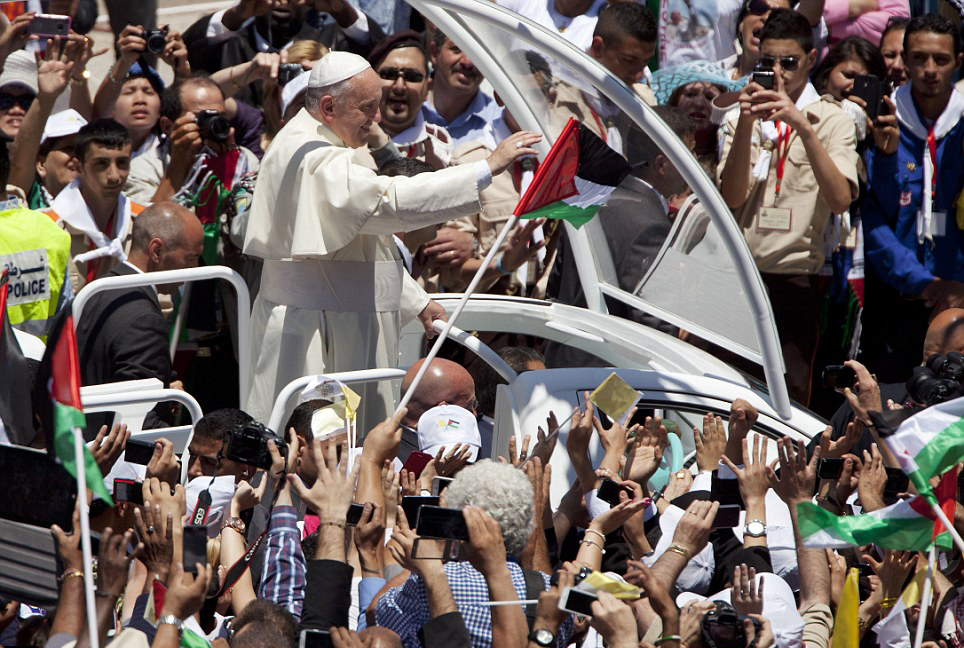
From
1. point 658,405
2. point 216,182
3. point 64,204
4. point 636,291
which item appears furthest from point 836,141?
point 64,204

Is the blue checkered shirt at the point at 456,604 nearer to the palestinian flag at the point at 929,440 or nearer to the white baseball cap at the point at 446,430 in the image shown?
the palestinian flag at the point at 929,440

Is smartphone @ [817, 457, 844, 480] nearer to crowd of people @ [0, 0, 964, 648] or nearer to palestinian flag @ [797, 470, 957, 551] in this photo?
crowd of people @ [0, 0, 964, 648]

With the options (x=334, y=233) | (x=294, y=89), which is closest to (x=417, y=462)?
(x=334, y=233)

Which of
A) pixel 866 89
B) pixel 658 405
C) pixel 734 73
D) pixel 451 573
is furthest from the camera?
pixel 734 73

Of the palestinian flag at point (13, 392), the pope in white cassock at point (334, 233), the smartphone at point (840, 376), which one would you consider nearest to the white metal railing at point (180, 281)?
the pope in white cassock at point (334, 233)

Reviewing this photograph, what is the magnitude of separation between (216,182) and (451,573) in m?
4.03

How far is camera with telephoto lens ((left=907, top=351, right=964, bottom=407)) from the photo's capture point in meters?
5.18

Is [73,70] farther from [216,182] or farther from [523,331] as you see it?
[523,331]

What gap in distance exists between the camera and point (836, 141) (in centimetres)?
769

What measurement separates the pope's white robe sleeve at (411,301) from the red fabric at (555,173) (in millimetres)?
898

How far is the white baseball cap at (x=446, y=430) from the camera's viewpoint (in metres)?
5.50

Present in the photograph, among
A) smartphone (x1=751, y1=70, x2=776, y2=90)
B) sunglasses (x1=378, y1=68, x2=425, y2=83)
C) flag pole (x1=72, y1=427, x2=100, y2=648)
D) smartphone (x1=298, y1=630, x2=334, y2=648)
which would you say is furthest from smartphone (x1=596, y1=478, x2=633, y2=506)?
sunglasses (x1=378, y1=68, x2=425, y2=83)

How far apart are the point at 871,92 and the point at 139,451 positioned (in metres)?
4.59

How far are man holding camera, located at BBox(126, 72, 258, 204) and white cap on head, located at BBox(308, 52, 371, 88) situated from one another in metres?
1.59
